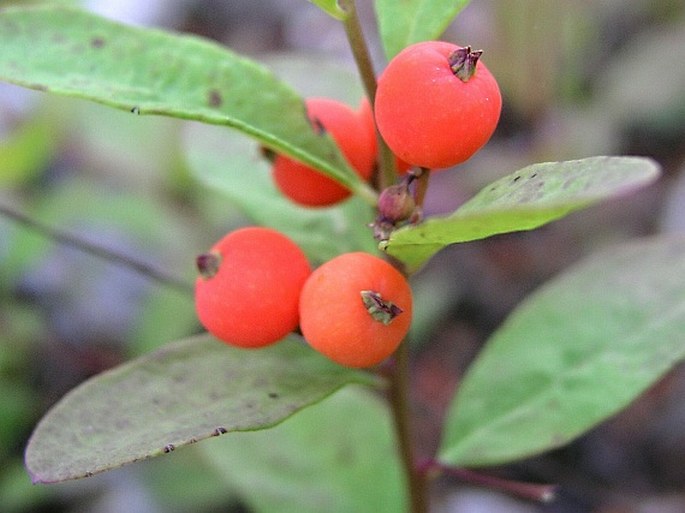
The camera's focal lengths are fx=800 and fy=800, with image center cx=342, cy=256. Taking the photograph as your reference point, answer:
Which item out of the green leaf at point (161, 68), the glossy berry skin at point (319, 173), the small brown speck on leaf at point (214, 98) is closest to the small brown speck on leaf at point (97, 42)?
the green leaf at point (161, 68)

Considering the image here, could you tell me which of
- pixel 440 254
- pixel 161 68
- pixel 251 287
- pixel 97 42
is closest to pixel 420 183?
pixel 251 287

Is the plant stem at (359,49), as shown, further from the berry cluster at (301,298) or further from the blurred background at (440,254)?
the blurred background at (440,254)

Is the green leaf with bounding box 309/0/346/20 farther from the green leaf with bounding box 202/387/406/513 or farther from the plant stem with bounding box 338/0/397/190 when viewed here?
the green leaf with bounding box 202/387/406/513

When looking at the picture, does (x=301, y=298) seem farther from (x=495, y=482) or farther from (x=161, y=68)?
(x=495, y=482)

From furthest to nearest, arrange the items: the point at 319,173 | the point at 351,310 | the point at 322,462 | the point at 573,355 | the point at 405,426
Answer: the point at 322,462 → the point at 573,355 → the point at 405,426 → the point at 319,173 → the point at 351,310

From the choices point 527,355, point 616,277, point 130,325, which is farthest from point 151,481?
point 616,277

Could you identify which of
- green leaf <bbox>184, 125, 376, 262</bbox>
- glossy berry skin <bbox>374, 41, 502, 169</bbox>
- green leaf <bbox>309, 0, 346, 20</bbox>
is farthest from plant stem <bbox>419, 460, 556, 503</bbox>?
green leaf <bbox>309, 0, 346, 20</bbox>
